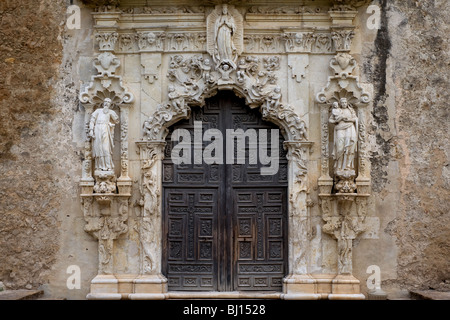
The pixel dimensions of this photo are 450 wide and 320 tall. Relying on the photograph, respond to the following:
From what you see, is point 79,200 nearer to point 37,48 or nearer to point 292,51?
point 37,48

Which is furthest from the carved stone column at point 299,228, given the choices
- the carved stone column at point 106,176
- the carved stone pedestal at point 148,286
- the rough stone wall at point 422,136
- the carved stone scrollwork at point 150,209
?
the carved stone column at point 106,176

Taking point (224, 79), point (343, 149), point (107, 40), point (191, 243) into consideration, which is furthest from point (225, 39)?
point (191, 243)

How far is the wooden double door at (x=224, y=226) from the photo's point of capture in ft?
34.8

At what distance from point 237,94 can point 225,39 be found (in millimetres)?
809

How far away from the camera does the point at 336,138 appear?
10344mm

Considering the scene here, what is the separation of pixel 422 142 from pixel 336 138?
1.32m

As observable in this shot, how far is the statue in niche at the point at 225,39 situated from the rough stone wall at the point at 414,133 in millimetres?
1989

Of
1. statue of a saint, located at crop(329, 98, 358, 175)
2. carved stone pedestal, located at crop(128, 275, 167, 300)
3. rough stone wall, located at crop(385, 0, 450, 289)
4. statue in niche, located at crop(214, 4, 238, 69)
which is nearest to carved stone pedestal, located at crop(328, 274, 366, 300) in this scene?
rough stone wall, located at crop(385, 0, 450, 289)

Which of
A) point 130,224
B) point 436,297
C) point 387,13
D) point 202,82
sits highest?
point 387,13

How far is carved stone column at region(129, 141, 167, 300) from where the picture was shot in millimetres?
10391

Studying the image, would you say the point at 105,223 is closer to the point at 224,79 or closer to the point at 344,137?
the point at 224,79

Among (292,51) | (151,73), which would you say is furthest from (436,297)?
(151,73)

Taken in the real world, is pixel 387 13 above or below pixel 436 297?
above

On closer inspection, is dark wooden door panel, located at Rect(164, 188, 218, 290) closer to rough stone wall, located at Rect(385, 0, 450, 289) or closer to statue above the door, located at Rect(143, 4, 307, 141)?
statue above the door, located at Rect(143, 4, 307, 141)
